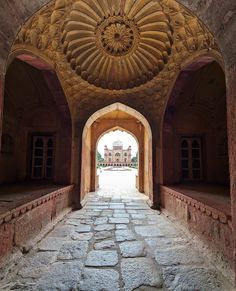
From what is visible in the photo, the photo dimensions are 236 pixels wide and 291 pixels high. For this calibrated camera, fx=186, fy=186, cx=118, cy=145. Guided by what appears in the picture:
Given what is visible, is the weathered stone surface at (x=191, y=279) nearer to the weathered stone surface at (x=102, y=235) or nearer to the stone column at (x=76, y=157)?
the weathered stone surface at (x=102, y=235)

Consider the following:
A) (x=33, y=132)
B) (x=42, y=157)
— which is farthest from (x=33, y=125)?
(x=42, y=157)

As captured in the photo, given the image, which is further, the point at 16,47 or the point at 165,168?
the point at 165,168

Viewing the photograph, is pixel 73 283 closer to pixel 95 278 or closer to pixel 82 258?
pixel 95 278

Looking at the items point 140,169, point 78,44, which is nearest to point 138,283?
point 78,44

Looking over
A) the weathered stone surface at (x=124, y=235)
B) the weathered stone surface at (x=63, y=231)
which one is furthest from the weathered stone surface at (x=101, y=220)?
the weathered stone surface at (x=124, y=235)

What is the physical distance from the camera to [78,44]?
479 centimetres

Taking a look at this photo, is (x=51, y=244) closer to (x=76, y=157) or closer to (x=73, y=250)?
(x=73, y=250)

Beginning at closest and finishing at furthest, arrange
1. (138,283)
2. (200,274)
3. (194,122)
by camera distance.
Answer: (138,283) → (200,274) → (194,122)

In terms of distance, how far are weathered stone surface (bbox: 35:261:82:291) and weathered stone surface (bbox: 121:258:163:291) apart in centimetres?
61

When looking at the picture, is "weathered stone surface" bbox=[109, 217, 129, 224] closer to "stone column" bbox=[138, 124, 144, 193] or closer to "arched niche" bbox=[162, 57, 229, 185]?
"arched niche" bbox=[162, 57, 229, 185]

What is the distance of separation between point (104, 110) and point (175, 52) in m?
2.89

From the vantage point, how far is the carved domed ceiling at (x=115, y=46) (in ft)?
12.2

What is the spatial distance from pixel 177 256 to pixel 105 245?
119 centimetres

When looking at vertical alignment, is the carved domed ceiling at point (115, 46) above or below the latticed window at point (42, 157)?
above
